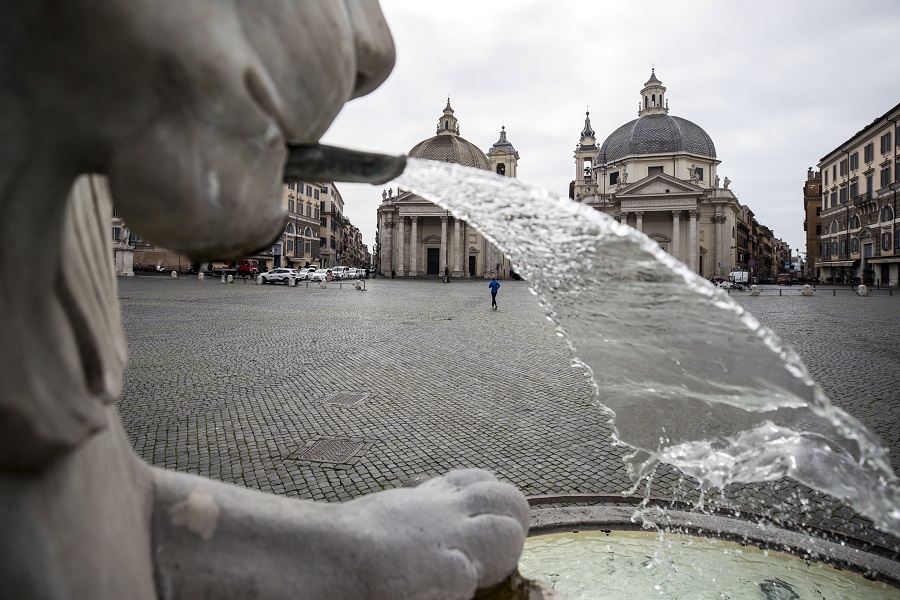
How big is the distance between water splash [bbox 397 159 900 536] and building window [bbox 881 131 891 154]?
51064 millimetres

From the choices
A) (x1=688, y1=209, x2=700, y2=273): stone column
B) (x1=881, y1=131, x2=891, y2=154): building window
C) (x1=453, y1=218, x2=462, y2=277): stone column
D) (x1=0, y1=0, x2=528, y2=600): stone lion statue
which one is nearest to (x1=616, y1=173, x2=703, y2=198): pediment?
(x1=688, y1=209, x2=700, y2=273): stone column

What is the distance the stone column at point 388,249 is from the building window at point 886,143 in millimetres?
46917

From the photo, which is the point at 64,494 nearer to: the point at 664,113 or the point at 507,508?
the point at 507,508

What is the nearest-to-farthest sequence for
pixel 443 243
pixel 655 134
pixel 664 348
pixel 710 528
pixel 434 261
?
1. pixel 664 348
2. pixel 710 528
3. pixel 655 134
4. pixel 443 243
5. pixel 434 261

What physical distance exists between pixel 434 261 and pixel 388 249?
19.3ft

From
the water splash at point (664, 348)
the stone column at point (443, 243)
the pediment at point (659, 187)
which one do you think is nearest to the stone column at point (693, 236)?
the pediment at point (659, 187)

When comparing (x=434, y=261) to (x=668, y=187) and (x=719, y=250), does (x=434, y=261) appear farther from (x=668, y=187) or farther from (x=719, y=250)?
(x=719, y=250)

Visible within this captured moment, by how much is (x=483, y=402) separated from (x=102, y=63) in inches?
202

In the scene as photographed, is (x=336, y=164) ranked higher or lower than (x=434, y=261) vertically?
lower

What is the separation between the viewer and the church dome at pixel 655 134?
186 ft

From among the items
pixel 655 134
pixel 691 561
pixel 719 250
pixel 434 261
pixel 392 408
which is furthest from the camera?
pixel 434 261

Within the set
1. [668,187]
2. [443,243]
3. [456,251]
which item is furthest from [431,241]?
[668,187]

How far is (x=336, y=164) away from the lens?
93 centimetres

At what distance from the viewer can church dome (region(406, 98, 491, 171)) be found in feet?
208
